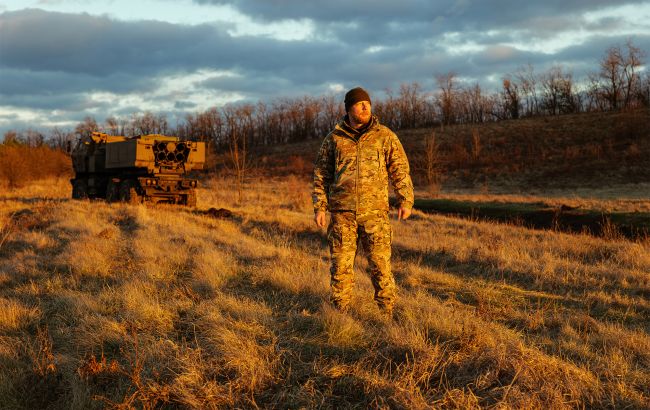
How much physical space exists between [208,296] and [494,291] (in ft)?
11.7

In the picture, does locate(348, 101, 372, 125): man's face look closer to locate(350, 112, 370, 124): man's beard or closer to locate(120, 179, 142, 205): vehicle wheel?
locate(350, 112, 370, 124): man's beard

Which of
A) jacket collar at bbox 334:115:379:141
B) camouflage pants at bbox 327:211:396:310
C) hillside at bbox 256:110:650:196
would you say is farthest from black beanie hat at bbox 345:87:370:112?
hillside at bbox 256:110:650:196

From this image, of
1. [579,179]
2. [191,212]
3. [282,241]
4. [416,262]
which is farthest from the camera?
[579,179]

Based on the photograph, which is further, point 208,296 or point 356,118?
point 208,296

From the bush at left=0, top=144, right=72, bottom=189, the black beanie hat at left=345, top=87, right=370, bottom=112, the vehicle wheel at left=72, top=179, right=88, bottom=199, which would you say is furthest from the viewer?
the bush at left=0, top=144, right=72, bottom=189

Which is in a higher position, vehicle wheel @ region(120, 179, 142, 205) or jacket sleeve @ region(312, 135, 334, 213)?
jacket sleeve @ region(312, 135, 334, 213)

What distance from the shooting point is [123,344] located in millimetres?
3951

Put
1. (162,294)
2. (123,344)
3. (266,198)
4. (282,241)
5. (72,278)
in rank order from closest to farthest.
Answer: (123,344), (162,294), (72,278), (282,241), (266,198)

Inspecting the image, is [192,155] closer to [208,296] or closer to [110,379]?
[208,296]

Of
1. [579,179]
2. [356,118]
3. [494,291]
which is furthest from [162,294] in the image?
[579,179]

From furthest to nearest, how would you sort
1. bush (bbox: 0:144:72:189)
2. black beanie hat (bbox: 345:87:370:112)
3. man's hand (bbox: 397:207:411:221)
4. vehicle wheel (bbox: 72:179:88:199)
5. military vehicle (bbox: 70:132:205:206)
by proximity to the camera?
bush (bbox: 0:144:72:189), vehicle wheel (bbox: 72:179:88:199), military vehicle (bbox: 70:132:205:206), man's hand (bbox: 397:207:411:221), black beanie hat (bbox: 345:87:370:112)

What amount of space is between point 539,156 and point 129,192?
37.5 m

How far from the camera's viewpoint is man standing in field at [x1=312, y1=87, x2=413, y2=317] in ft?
14.9

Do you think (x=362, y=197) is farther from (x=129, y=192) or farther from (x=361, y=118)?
(x=129, y=192)
